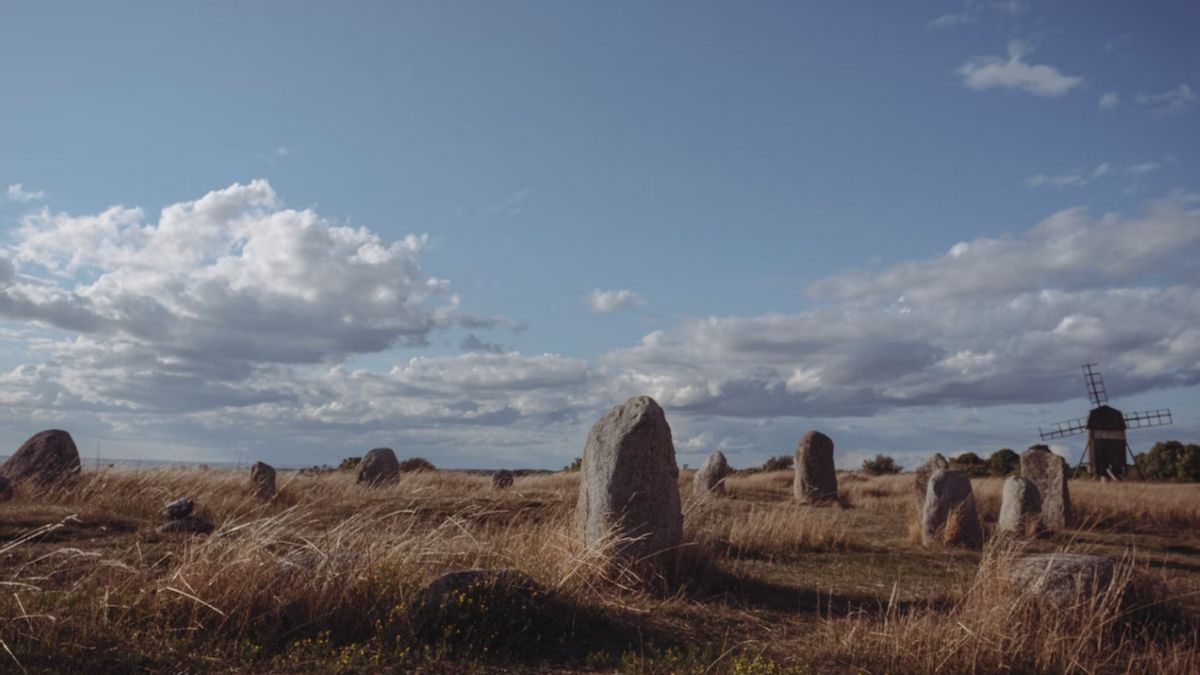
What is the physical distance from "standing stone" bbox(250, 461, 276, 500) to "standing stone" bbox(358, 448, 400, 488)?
3654 millimetres

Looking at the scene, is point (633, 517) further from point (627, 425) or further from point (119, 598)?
point (119, 598)

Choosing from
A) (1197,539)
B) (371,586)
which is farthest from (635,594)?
(1197,539)

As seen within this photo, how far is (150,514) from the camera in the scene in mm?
14906

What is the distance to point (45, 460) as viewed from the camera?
60.0 feet

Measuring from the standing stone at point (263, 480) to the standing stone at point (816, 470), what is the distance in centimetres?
1317

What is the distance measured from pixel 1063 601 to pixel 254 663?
24.7ft

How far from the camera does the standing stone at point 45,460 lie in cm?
1794

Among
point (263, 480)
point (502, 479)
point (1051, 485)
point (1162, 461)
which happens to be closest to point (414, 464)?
point (502, 479)

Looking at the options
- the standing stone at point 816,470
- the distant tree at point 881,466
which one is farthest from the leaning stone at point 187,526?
the distant tree at point 881,466

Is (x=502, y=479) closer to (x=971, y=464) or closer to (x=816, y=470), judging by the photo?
(x=816, y=470)

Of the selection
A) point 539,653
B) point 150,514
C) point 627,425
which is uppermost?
point 627,425

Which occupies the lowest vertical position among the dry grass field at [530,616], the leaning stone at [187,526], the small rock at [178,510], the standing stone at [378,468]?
the dry grass field at [530,616]

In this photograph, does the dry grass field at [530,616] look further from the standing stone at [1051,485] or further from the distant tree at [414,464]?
the distant tree at [414,464]

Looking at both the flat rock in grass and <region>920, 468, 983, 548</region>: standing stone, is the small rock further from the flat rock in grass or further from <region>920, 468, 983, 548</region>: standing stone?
<region>920, 468, 983, 548</region>: standing stone
